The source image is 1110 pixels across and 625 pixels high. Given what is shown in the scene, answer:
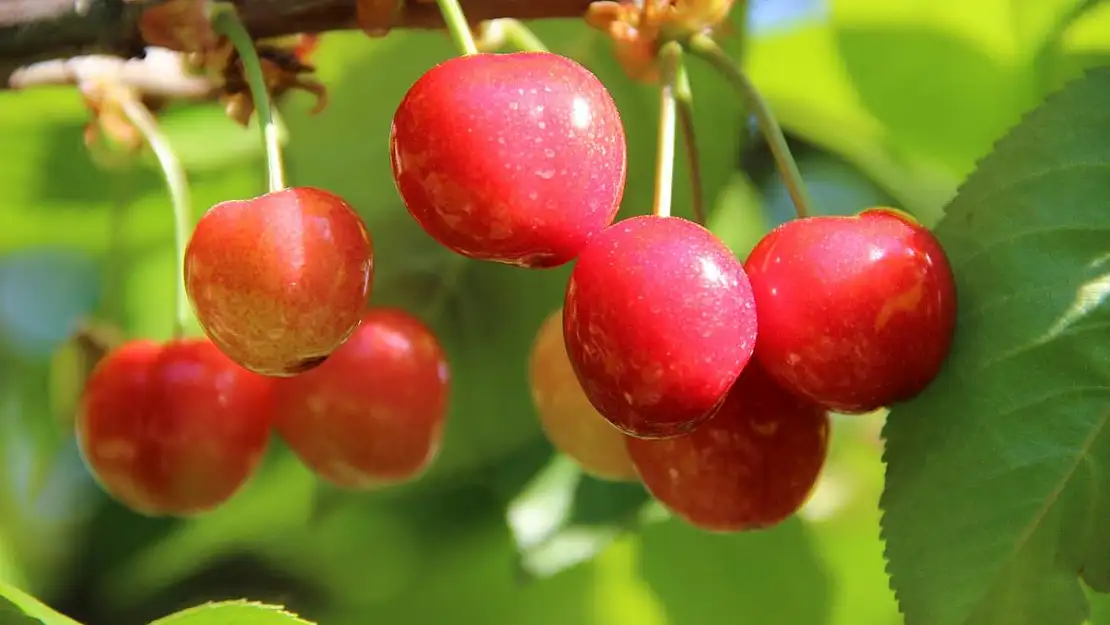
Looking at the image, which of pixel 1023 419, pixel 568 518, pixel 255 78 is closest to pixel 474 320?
pixel 568 518

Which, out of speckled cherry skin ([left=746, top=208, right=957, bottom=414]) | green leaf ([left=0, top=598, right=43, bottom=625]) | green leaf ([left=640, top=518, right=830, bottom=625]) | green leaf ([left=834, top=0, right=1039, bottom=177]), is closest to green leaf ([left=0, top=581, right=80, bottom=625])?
green leaf ([left=0, top=598, right=43, bottom=625])

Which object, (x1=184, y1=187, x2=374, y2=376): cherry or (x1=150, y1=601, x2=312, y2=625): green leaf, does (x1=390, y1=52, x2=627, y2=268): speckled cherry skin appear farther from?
(x1=150, y1=601, x2=312, y2=625): green leaf

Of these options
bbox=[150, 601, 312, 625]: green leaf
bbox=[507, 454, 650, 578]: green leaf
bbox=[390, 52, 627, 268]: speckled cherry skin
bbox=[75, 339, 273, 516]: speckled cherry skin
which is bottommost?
bbox=[507, 454, 650, 578]: green leaf

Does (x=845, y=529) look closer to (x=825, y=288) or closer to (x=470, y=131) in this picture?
(x=825, y=288)

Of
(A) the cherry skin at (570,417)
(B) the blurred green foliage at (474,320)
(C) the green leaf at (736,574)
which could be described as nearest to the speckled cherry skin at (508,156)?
(A) the cherry skin at (570,417)

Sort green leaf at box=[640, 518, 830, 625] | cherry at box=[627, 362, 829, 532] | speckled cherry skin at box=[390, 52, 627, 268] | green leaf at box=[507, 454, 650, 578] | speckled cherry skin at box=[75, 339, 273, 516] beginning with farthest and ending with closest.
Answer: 1. green leaf at box=[640, 518, 830, 625]
2. green leaf at box=[507, 454, 650, 578]
3. speckled cherry skin at box=[75, 339, 273, 516]
4. cherry at box=[627, 362, 829, 532]
5. speckled cherry skin at box=[390, 52, 627, 268]

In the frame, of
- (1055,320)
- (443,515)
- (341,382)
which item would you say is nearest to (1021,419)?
(1055,320)

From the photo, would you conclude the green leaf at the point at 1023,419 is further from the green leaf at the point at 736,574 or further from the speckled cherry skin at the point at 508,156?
the green leaf at the point at 736,574
